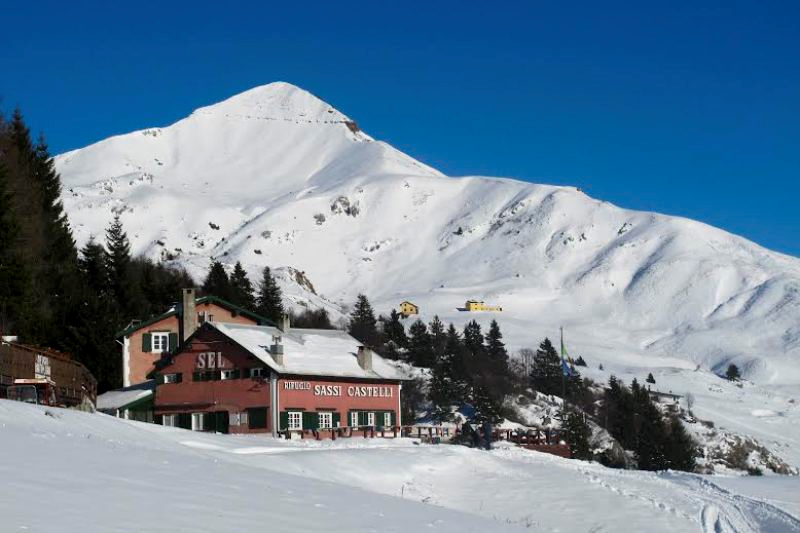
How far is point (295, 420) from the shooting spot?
49.9 meters

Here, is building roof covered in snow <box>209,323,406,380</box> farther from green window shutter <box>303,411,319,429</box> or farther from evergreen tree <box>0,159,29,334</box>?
evergreen tree <box>0,159,29,334</box>

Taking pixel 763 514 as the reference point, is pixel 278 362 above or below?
Result: above

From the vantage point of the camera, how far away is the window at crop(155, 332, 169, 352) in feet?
190

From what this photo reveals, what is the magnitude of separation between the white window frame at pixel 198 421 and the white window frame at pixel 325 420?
212 inches

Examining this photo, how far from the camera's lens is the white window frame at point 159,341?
57.8 metres

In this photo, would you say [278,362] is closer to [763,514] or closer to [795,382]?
[763,514]

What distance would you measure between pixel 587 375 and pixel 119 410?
72396 mm

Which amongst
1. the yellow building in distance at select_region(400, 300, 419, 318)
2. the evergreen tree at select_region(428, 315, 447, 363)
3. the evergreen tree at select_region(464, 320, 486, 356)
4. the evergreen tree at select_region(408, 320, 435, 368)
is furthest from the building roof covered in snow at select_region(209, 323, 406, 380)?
the yellow building in distance at select_region(400, 300, 419, 318)

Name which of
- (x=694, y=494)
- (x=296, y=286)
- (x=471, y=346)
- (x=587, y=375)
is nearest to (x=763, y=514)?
(x=694, y=494)

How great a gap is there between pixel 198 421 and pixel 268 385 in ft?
15.4

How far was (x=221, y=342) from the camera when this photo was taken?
5194 centimetres

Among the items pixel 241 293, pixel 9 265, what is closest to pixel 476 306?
pixel 241 293

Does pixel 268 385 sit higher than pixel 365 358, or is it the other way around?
pixel 365 358

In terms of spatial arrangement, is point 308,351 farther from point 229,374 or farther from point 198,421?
A: point 198,421
